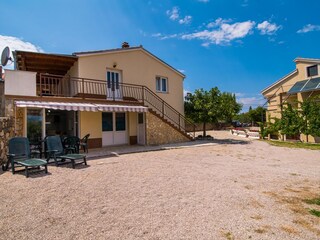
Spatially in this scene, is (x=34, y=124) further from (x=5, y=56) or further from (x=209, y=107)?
(x=209, y=107)

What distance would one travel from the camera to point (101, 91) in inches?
768

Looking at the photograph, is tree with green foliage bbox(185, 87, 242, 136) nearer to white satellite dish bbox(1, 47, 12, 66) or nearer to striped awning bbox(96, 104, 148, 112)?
striped awning bbox(96, 104, 148, 112)

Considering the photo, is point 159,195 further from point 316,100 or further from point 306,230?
point 316,100

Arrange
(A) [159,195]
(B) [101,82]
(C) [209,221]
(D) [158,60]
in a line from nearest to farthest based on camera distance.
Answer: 1. (C) [209,221]
2. (A) [159,195]
3. (B) [101,82]
4. (D) [158,60]

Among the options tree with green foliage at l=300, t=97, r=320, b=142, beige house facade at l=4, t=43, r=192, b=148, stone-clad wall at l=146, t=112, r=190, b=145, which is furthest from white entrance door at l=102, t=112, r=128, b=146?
tree with green foliage at l=300, t=97, r=320, b=142

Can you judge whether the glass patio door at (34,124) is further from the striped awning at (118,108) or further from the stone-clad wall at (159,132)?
the stone-clad wall at (159,132)

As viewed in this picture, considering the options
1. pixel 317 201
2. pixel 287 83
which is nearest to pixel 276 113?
pixel 287 83

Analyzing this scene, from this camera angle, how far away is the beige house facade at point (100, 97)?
14.6 meters

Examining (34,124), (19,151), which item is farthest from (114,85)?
(19,151)

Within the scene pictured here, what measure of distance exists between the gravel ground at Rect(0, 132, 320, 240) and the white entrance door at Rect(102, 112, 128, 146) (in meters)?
8.82

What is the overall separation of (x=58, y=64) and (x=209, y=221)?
64.7ft

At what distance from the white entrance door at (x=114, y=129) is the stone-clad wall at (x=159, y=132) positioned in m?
2.50

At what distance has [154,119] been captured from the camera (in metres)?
20.3

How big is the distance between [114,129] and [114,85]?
429 centimetres
